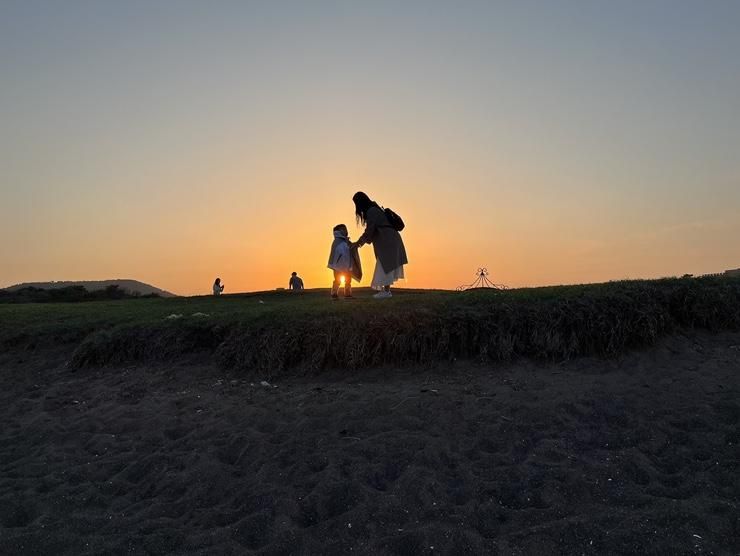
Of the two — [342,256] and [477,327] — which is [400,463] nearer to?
[477,327]

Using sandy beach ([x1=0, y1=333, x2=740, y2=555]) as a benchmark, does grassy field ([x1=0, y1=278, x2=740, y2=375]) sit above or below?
above

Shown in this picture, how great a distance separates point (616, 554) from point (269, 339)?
6.49 metres

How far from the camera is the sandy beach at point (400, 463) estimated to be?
15.1ft

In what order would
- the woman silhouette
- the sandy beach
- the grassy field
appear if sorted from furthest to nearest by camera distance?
the woman silhouette, the grassy field, the sandy beach

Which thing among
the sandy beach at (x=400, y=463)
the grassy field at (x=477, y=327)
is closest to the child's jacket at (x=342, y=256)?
the grassy field at (x=477, y=327)

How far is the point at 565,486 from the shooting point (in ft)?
16.8

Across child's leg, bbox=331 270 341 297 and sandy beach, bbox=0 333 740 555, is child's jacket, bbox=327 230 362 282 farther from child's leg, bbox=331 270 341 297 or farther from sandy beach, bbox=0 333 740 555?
sandy beach, bbox=0 333 740 555

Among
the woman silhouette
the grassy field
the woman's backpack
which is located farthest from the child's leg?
the grassy field

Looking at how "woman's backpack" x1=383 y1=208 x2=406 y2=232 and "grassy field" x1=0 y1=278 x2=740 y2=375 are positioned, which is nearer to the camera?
"grassy field" x1=0 y1=278 x2=740 y2=375

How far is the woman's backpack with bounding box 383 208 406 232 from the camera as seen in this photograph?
13.0m

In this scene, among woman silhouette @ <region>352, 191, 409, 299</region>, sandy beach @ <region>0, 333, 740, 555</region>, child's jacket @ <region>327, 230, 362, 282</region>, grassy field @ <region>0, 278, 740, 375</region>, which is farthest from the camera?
child's jacket @ <region>327, 230, 362, 282</region>

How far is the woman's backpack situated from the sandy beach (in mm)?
5317

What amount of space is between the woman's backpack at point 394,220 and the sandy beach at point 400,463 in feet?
17.4

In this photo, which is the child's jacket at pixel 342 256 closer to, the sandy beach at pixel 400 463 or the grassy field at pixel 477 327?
the grassy field at pixel 477 327
